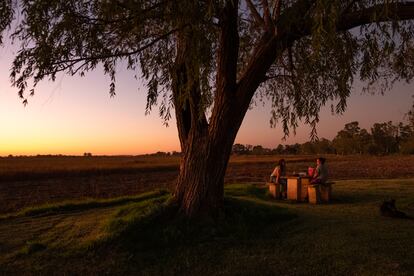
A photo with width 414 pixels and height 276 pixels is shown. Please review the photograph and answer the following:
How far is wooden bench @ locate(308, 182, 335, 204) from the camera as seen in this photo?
1273 centimetres

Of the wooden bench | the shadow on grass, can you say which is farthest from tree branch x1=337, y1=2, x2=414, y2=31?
the wooden bench

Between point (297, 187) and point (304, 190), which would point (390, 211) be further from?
point (304, 190)

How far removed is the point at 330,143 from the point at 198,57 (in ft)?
497

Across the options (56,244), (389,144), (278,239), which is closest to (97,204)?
(56,244)

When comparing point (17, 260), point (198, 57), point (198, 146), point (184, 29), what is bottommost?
point (17, 260)

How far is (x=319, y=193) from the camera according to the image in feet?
42.3

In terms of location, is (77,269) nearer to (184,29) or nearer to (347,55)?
(184,29)

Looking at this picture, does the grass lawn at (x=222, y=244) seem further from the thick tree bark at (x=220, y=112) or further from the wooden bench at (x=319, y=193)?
the wooden bench at (x=319, y=193)

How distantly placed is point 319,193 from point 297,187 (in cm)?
77

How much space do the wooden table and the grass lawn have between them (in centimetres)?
260

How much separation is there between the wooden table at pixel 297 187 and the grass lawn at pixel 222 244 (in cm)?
260

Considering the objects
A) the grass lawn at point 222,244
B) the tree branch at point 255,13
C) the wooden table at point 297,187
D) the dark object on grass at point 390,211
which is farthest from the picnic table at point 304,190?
the tree branch at point 255,13

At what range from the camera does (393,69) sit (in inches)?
398

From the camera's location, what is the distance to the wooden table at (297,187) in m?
13.4
